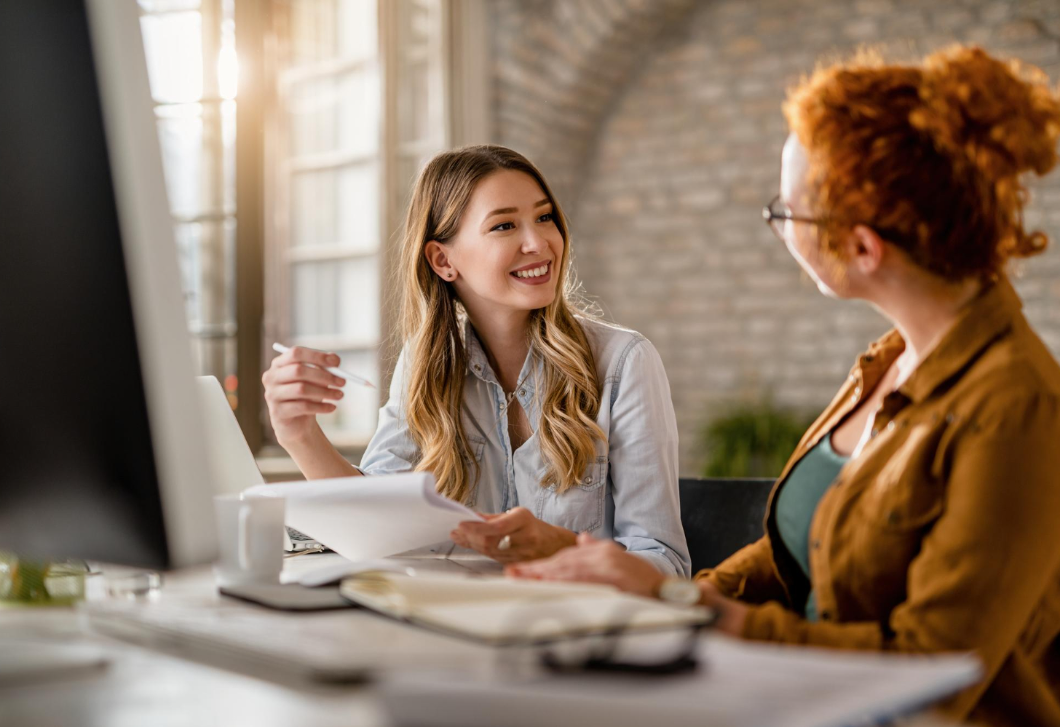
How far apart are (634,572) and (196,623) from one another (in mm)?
377

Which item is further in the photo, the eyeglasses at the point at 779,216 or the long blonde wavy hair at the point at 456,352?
the long blonde wavy hair at the point at 456,352

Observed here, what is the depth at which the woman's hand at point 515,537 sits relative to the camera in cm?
118

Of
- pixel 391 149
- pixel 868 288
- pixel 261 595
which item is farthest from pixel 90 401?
pixel 391 149

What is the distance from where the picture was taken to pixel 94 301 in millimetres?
627

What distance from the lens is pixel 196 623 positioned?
2.68ft

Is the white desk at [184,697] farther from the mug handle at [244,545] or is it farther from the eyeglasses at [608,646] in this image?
the mug handle at [244,545]

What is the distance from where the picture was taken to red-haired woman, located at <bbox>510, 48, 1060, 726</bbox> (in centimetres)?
83

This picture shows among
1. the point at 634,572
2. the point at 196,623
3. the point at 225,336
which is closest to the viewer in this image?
the point at 196,623

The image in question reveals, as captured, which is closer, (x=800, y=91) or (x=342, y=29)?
(x=800, y=91)

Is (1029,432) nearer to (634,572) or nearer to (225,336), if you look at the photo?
(634,572)

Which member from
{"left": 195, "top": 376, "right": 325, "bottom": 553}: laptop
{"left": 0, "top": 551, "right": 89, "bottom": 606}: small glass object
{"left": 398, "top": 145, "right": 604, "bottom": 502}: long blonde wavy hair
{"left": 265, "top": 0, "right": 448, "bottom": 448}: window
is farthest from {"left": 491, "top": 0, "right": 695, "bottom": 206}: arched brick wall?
{"left": 0, "top": 551, "right": 89, "bottom": 606}: small glass object

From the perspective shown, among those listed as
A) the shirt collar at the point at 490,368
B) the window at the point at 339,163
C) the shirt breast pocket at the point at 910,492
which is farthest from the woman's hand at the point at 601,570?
the window at the point at 339,163

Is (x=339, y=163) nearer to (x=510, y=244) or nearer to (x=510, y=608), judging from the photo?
(x=510, y=244)

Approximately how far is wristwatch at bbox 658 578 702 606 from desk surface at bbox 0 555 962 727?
0.25 m
